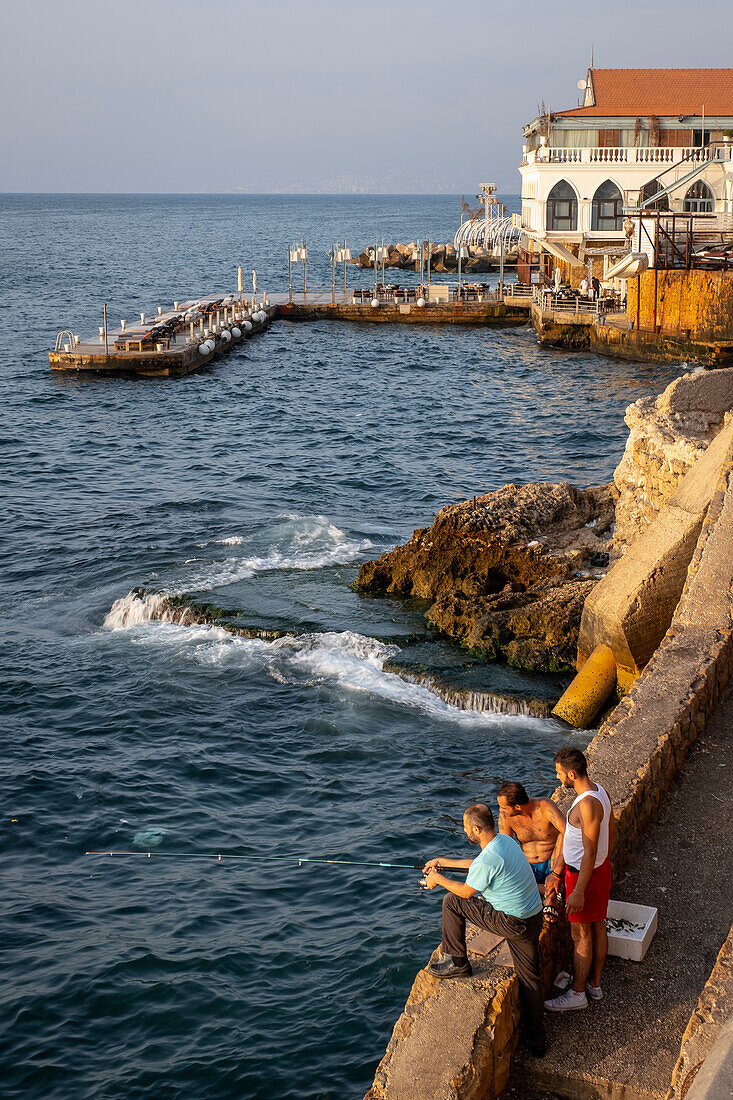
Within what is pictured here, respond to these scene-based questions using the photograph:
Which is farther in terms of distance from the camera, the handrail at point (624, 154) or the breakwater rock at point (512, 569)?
the handrail at point (624, 154)

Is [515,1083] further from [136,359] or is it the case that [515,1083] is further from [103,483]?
[136,359]

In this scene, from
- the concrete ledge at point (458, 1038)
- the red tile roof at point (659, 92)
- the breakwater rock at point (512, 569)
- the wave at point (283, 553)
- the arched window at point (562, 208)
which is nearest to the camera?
the concrete ledge at point (458, 1038)

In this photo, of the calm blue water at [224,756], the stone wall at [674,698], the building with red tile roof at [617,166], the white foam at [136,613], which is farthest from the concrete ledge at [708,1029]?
the building with red tile roof at [617,166]

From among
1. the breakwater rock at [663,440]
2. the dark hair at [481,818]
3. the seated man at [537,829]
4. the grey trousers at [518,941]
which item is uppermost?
the breakwater rock at [663,440]

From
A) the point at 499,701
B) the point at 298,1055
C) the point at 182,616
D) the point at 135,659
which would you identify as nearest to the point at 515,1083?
the point at 298,1055

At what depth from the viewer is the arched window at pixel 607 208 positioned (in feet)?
177

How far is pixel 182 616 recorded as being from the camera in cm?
1733

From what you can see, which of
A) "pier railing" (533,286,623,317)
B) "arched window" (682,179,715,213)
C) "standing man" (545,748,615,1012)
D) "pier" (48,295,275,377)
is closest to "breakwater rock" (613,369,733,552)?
"standing man" (545,748,615,1012)

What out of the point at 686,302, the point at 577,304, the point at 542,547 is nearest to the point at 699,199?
the point at 577,304

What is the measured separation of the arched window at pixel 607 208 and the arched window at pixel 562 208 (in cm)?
96

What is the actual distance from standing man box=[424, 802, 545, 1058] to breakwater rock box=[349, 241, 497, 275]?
7897 centimetres

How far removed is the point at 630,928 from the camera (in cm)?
684

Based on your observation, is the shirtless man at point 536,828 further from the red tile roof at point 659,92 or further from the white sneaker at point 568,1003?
the red tile roof at point 659,92

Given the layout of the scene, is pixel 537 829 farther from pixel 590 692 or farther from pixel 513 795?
pixel 590 692
